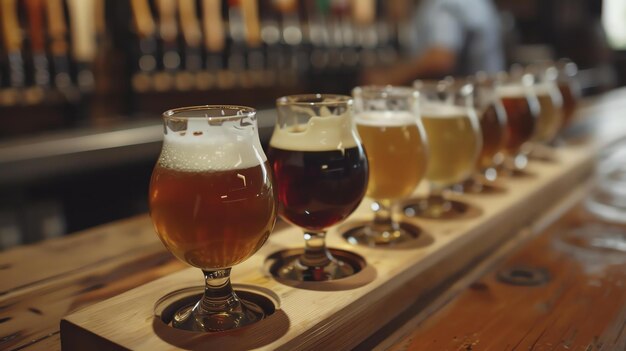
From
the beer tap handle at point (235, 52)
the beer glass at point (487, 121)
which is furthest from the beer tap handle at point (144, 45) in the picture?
the beer glass at point (487, 121)

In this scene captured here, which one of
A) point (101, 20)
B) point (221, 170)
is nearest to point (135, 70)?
point (101, 20)

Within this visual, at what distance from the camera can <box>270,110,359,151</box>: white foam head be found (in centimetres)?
111

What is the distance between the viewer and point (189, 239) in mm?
895

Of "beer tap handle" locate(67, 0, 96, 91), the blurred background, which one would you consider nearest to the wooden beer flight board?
the blurred background

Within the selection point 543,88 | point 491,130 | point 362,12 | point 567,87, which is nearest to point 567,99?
point 567,87

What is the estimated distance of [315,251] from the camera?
3.81ft

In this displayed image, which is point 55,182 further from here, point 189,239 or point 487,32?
point 487,32

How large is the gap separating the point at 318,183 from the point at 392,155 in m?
0.24

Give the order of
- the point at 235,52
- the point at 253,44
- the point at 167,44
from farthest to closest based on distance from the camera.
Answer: the point at 253,44 → the point at 235,52 → the point at 167,44

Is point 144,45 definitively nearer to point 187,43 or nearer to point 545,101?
point 187,43

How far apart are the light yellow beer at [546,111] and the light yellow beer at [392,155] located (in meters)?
0.84

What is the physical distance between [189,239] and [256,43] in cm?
371

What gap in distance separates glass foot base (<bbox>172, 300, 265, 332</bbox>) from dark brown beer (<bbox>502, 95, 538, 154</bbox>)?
112cm

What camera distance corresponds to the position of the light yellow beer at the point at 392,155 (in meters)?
1.28
